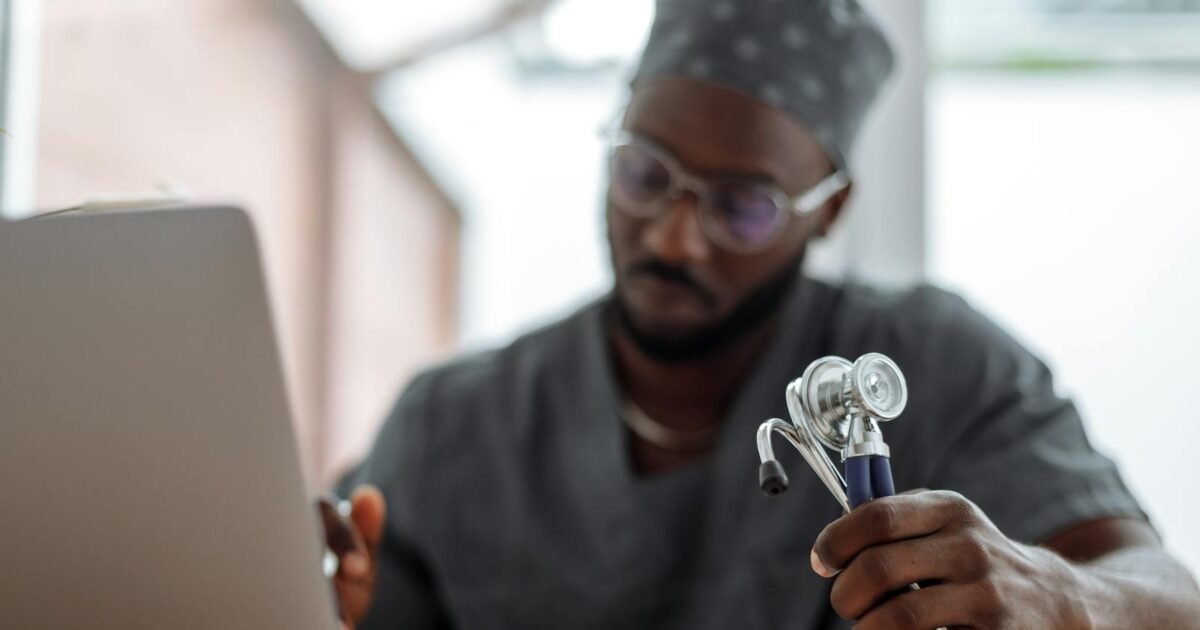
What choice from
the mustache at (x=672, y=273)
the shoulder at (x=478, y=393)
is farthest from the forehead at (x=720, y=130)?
the shoulder at (x=478, y=393)

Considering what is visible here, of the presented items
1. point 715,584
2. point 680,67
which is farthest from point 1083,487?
point 680,67

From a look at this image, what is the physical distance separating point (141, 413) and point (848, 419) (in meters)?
0.38

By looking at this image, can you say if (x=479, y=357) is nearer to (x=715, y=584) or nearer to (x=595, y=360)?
(x=595, y=360)

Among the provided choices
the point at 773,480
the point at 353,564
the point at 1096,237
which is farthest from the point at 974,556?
the point at 1096,237

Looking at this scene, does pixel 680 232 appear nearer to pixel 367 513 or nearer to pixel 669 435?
pixel 669 435

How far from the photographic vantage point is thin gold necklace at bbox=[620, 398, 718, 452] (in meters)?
1.43

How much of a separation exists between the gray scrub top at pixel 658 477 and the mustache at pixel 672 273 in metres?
0.11

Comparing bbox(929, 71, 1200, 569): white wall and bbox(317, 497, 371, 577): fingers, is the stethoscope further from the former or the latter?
bbox(929, 71, 1200, 569): white wall

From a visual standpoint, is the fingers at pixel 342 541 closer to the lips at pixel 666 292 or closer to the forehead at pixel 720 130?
the lips at pixel 666 292

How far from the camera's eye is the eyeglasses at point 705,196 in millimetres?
1333

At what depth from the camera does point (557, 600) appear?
1.34m

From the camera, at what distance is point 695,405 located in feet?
4.81

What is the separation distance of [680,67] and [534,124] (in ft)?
3.18

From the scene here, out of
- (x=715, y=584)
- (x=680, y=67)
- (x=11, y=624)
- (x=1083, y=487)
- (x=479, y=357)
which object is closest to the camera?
(x=11, y=624)
